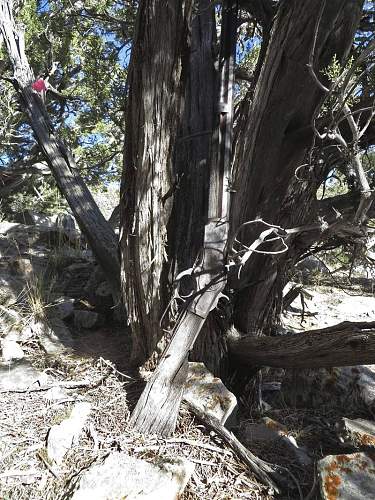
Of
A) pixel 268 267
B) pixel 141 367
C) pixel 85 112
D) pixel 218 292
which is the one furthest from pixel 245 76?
pixel 85 112

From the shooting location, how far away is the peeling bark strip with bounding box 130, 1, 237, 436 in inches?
102

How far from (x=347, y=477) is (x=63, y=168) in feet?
11.7

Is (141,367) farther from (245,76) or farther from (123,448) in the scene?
(245,76)

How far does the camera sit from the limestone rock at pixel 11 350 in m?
3.35

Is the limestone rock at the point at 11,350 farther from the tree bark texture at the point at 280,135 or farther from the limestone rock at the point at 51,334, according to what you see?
the tree bark texture at the point at 280,135

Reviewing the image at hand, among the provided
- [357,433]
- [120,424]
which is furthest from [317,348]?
[120,424]

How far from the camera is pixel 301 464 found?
8.36 ft

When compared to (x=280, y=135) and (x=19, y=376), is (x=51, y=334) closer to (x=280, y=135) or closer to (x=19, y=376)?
(x=19, y=376)

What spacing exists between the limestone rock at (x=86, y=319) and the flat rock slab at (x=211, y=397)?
1465mm

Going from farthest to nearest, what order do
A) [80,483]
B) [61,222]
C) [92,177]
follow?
[92,177]
[61,222]
[80,483]

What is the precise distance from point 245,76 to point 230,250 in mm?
1921

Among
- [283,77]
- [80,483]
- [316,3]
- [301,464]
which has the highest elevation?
[316,3]

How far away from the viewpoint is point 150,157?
276 cm

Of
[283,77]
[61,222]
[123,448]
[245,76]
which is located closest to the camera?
[123,448]
